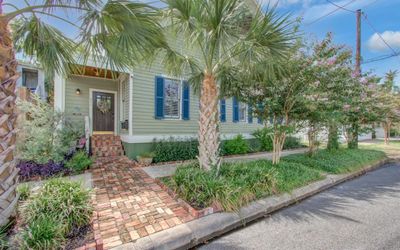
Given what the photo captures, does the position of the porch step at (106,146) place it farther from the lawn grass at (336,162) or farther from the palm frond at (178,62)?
the lawn grass at (336,162)

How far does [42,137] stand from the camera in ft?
20.2

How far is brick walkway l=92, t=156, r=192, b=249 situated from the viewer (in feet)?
9.80

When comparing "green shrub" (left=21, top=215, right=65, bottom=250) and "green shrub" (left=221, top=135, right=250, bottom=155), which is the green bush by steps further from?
"green shrub" (left=21, top=215, right=65, bottom=250)

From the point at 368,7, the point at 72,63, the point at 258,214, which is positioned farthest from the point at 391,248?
the point at 368,7

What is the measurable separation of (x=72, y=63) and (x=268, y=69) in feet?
14.7

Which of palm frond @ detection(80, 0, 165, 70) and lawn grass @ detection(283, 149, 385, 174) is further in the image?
lawn grass @ detection(283, 149, 385, 174)

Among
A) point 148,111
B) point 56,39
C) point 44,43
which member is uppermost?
point 56,39

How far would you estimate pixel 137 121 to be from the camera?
775cm

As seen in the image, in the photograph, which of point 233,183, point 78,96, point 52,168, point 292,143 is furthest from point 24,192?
point 292,143

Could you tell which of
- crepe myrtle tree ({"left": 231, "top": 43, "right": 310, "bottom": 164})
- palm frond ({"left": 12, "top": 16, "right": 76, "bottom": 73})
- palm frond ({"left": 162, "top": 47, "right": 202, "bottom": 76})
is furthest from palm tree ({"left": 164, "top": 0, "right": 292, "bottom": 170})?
palm frond ({"left": 12, "top": 16, "right": 76, "bottom": 73})

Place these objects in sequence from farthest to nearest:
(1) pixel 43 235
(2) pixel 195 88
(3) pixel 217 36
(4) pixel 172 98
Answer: (4) pixel 172 98
(2) pixel 195 88
(3) pixel 217 36
(1) pixel 43 235

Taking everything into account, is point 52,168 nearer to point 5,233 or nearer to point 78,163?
point 78,163

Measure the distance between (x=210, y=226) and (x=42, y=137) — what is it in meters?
5.78

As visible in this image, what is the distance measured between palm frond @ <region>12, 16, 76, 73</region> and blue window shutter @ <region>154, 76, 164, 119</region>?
3934 mm
